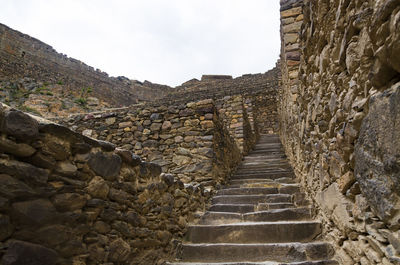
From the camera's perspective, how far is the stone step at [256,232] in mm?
2564

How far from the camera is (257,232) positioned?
276 cm

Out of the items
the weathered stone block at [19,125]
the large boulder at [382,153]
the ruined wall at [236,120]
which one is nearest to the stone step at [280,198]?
the large boulder at [382,153]

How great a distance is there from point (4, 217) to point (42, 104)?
38.1ft

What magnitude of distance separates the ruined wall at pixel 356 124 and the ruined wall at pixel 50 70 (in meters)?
14.8

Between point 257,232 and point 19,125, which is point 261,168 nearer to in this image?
point 257,232

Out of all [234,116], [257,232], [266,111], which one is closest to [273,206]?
[257,232]

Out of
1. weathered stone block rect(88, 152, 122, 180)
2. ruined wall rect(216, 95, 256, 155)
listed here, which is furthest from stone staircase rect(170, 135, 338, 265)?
ruined wall rect(216, 95, 256, 155)

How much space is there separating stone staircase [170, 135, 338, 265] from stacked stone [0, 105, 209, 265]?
2.18ft

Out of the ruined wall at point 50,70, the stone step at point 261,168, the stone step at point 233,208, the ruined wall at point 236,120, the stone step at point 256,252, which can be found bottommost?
the stone step at point 256,252

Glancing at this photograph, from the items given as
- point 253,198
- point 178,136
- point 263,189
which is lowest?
point 253,198

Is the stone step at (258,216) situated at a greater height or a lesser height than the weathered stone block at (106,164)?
lesser

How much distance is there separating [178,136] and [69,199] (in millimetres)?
2904

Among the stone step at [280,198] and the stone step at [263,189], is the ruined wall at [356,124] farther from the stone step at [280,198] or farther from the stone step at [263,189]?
the stone step at [263,189]

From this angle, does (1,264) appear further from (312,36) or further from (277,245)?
(312,36)
